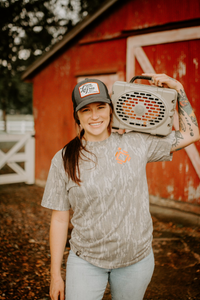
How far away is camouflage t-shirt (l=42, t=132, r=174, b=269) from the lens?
1437 millimetres

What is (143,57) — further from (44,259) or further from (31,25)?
(31,25)

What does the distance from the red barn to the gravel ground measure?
809mm

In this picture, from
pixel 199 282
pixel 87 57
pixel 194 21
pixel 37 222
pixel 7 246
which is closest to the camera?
pixel 199 282

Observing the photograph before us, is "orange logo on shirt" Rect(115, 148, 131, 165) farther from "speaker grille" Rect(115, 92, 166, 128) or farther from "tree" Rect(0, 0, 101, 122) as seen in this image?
"tree" Rect(0, 0, 101, 122)

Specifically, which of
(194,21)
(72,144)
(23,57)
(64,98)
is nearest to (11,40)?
(23,57)

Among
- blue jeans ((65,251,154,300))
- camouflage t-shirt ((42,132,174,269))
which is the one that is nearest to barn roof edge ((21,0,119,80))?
camouflage t-shirt ((42,132,174,269))

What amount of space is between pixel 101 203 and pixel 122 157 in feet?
0.92

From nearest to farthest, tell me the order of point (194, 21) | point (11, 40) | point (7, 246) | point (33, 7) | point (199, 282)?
point (199, 282)
point (7, 246)
point (194, 21)
point (33, 7)
point (11, 40)

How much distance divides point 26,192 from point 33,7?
11.3 m

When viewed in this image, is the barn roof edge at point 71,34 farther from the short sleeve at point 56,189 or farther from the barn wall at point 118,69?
the short sleeve at point 56,189

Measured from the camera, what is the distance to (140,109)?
1.54 meters

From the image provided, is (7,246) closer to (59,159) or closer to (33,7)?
(59,159)

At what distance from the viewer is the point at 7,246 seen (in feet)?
12.2

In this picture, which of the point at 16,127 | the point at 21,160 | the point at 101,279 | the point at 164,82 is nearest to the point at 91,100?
the point at 164,82
